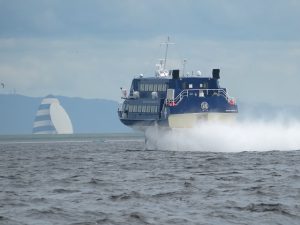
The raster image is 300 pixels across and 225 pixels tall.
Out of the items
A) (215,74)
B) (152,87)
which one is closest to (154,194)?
(152,87)

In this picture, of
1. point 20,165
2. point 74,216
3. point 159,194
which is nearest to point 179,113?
point 20,165

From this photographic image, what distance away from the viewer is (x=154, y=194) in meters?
39.4

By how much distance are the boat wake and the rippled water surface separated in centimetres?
2518

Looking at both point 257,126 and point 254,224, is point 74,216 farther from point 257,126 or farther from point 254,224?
point 257,126

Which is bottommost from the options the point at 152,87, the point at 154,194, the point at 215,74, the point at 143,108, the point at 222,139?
the point at 154,194

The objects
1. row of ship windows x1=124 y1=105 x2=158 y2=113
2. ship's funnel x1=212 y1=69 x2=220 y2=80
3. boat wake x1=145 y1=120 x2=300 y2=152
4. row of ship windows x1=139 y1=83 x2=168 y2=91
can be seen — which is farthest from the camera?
ship's funnel x1=212 y1=69 x2=220 y2=80

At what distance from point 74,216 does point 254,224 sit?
594cm

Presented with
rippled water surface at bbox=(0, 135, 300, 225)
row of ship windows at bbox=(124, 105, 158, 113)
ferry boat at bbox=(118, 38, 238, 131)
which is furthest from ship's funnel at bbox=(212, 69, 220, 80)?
rippled water surface at bbox=(0, 135, 300, 225)

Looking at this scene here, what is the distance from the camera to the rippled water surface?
33406 millimetres

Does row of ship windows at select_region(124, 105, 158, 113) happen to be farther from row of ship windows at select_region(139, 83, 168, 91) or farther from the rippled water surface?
the rippled water surface

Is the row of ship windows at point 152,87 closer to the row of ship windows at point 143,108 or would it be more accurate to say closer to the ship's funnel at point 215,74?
the row of ship windows at point 143,108

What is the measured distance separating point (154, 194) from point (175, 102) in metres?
44.2

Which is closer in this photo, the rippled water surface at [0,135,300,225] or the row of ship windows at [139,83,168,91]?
the rippled water surface at [0,135,300,225]

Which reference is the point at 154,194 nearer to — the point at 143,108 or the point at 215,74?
the point at 143,108
